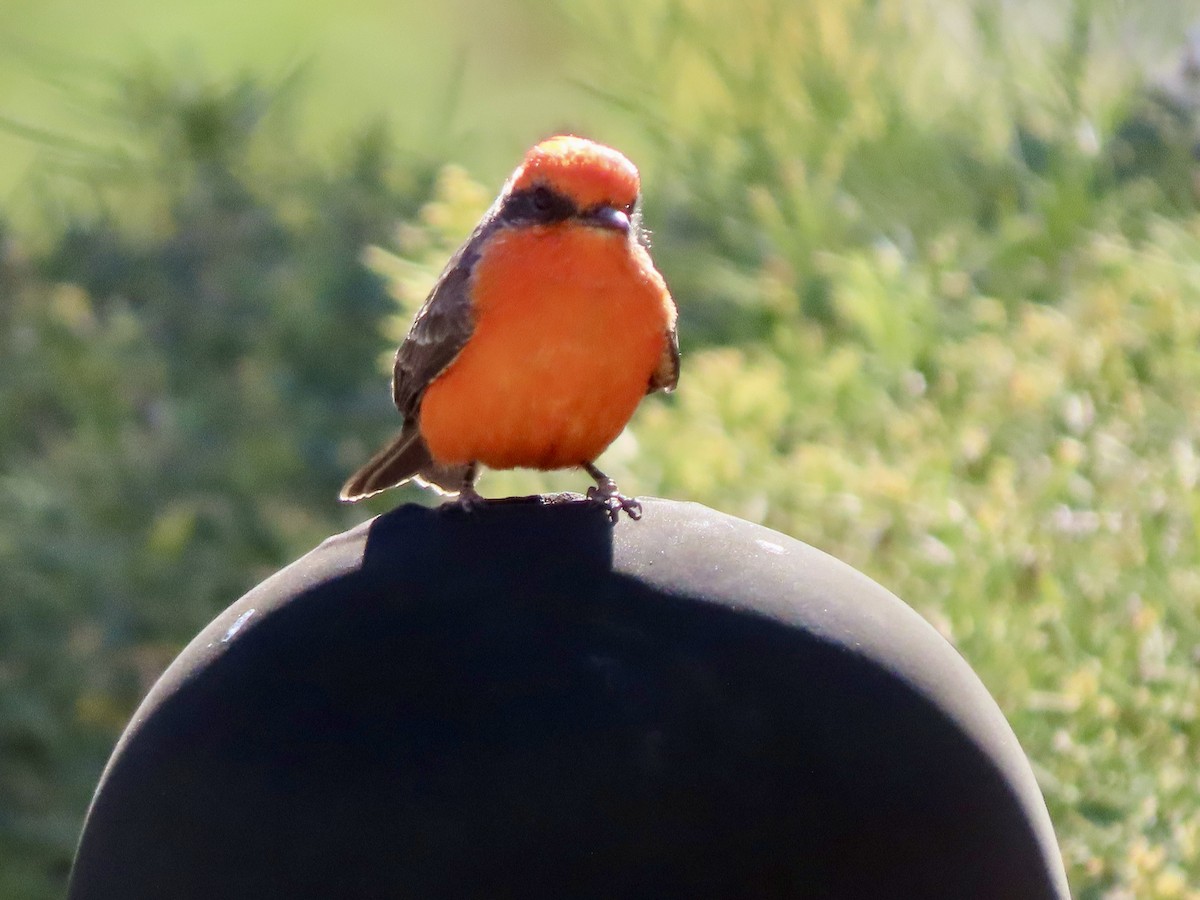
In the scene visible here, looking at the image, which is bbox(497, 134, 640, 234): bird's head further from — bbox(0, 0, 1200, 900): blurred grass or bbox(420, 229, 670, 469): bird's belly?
bbox(0, 0, 1200, 900): blurred grass

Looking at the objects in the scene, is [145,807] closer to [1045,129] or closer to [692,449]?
[692,449]

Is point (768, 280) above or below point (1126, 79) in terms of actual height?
below

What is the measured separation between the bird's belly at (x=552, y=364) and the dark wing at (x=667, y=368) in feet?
0.20

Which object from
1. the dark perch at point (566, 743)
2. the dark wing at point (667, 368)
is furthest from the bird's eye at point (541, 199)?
the dark perch at point (566, 743)

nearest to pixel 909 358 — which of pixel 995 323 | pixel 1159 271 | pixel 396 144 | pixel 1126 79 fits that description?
pixel 995 323

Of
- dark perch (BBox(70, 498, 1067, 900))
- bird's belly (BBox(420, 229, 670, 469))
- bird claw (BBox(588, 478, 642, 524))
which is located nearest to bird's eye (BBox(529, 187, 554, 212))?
bird's belly (BBox(420, 229, 670, 469))

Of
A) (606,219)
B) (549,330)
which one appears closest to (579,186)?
(606,219)

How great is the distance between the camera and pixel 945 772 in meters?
2.83

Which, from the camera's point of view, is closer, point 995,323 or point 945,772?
point 945,772

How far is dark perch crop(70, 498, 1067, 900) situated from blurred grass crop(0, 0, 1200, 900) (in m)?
1.79

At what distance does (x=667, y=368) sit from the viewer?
13.2 ft

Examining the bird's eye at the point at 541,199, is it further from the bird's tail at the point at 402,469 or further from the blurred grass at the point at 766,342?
the blurred grass at the point at 766,342

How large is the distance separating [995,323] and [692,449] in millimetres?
1241

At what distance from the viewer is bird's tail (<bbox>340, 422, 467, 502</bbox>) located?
427 cm
